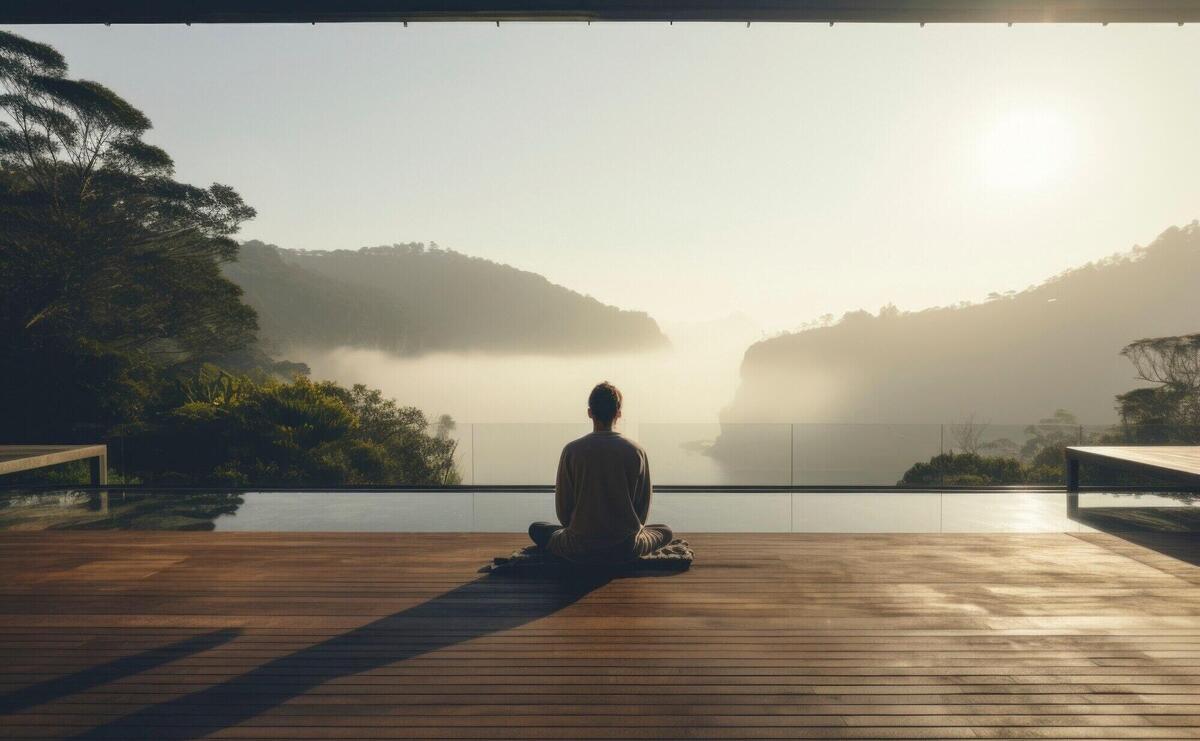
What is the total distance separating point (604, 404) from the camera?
3.05 m

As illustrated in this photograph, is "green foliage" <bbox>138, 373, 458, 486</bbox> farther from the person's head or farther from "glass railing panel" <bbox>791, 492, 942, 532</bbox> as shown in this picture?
the person's head

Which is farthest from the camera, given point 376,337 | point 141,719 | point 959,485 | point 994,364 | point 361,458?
point 376,337

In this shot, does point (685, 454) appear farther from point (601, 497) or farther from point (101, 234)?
point (101, 234)

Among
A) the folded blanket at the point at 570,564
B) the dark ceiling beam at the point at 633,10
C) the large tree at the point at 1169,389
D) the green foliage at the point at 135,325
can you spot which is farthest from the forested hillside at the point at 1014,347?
the folded blanket at the point at 570,564

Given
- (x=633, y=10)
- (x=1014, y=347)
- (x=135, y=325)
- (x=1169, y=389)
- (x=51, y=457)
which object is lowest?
(x=51, y=457)

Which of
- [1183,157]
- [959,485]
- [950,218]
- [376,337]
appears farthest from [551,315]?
[959,485]

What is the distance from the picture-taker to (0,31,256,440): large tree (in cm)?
1630

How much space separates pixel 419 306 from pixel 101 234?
48.2 meters

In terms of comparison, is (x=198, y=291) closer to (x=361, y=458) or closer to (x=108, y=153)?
(x=108, y=153)

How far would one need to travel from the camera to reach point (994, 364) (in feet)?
158

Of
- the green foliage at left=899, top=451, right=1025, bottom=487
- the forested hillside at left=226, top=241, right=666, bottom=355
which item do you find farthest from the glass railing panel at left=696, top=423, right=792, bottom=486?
the forested hillside at left=226, top=241, right=666, bottom=355

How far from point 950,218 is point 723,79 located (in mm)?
35374

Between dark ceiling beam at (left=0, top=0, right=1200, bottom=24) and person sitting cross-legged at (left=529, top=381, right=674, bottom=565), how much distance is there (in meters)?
3.12

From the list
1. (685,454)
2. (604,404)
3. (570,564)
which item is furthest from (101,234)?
(604,404)
